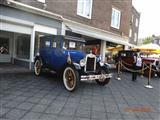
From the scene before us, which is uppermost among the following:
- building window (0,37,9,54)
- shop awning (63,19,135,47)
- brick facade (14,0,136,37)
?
brick facade (14,0,136,37)

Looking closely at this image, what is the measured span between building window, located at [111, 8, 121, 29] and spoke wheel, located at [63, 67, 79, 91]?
39.5 feet

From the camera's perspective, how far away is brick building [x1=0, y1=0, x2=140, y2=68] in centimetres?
932

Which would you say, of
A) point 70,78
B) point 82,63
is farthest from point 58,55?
point 70,78

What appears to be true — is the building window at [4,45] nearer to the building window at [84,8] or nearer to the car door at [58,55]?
the building window at [84,8]

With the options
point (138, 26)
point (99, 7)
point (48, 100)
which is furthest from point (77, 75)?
point (138, 26)

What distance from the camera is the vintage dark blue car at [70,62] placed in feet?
22.0

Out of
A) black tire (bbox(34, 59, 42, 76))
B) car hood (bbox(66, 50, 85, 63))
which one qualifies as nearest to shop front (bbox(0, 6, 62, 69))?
black tire (bbox(34, 59, 42, 76))

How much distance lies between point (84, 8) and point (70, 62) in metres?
8.19

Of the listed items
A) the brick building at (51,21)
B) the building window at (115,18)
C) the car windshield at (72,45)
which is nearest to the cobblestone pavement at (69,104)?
the car windshield at (72,45)

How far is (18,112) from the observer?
14.1 feet

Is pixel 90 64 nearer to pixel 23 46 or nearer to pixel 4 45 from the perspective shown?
pixel 23 46

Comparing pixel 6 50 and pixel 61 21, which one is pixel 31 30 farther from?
pixel 6 50

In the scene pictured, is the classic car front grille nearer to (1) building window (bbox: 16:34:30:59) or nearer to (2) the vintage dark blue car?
(2) the vintage dark blue car

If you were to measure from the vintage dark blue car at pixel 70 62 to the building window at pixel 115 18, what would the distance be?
10.3 meters
